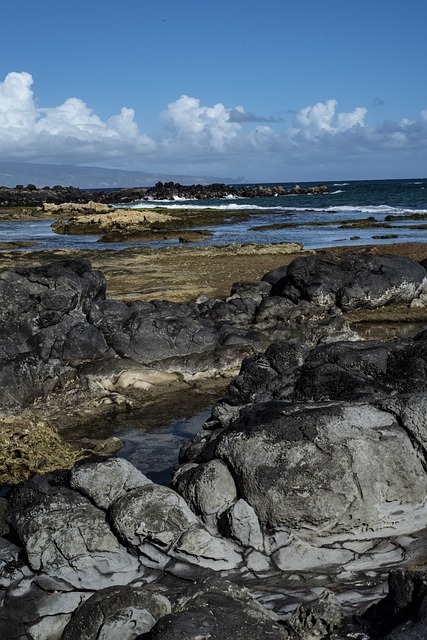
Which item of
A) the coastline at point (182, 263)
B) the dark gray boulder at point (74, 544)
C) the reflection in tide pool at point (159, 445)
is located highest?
the coastline at point (182, 263)

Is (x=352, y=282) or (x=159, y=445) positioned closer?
(x=159, y=445)

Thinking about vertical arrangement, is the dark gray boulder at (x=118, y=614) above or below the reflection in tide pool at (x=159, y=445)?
above

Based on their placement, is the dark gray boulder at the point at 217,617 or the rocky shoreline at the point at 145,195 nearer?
the dark gray boulder at the point at 217,617

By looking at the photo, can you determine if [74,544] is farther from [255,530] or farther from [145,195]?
[145,195]

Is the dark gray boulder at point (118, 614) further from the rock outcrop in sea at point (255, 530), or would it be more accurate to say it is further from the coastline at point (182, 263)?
the coastline at point (182, 263)

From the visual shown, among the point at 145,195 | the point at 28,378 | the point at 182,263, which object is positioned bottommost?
the point at 28,378

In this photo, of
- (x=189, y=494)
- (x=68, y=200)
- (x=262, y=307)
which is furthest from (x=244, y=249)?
(x=68, y=200)

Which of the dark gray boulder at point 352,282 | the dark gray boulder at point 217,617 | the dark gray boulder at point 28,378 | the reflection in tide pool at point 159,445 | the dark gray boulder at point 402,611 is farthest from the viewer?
the dark gray boulder at point 352,282

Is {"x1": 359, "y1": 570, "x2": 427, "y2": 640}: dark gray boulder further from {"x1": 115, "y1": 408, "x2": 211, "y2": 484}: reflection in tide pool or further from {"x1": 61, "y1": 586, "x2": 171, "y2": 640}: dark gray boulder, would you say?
{"x1": 115, "y1": 408, "x2": 211, "y2": 484}: reflection in tide pool

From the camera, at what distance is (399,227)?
5203 centimetres

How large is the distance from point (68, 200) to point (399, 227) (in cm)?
6700

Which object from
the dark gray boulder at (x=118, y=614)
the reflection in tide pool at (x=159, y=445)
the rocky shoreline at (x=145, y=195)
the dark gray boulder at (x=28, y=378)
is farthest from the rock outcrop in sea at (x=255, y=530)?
the rocky shoreline at (x=145, y=195)

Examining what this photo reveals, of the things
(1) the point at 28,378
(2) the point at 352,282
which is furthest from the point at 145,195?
(1) the point at 28,378

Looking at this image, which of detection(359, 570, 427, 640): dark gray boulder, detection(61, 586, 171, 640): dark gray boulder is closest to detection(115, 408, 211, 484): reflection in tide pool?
detection(61, 586, 171, 640): dark gray boulder
